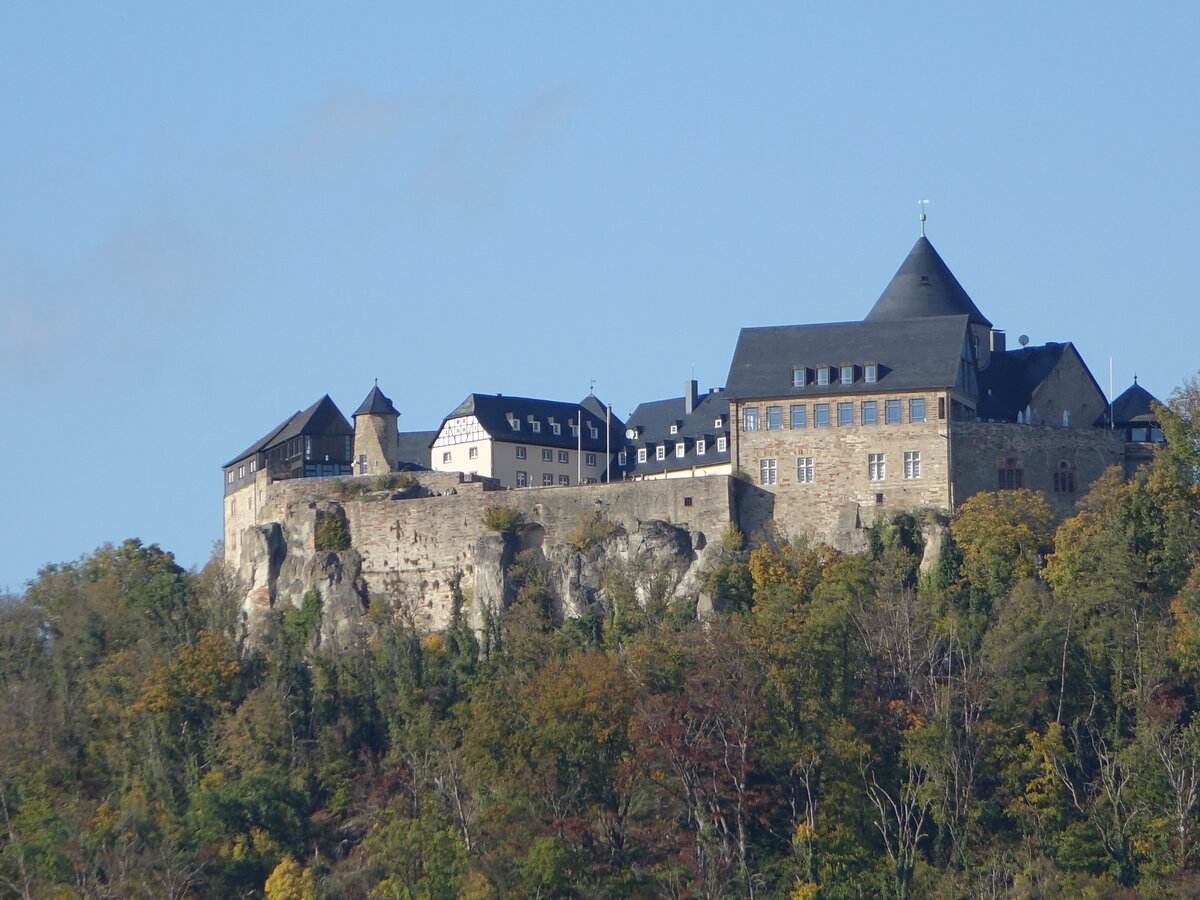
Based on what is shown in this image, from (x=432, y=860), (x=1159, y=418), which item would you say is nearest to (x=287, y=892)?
(x=432, y=860)

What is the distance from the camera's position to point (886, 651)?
7450cm

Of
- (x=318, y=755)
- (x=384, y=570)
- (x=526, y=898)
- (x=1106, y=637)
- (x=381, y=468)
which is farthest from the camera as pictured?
(x=381, y=468)

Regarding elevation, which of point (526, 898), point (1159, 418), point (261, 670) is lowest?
point (526, 898)

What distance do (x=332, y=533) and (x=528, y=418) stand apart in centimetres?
1226

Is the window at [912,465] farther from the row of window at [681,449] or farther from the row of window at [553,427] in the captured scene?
the row of window at [553,427]

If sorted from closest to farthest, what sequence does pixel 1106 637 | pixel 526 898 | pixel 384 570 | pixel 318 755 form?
pixel 526 898
pixel 1106 637
pixel 318 755
pixel 384 570

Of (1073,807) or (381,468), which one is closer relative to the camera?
(1073,807)

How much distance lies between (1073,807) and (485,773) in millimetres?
15062

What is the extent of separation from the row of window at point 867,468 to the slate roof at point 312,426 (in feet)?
66.1

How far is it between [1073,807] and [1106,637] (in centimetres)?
572

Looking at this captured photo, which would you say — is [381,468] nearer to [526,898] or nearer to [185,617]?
[185,617]

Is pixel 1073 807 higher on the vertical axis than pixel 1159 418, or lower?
lower

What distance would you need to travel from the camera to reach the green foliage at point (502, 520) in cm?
8344

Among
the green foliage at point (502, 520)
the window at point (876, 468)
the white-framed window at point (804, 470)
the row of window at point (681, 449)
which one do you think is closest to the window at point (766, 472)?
the white-framed window at point (804, 470)
